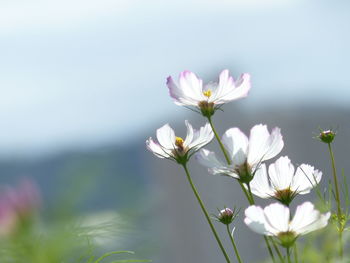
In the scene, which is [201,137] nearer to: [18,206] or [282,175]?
[282,175]

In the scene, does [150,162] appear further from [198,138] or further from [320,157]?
[198,138]

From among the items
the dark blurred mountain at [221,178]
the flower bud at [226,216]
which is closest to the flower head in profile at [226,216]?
the flower bud at [226,216]

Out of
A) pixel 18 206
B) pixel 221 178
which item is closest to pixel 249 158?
pixel 18 206

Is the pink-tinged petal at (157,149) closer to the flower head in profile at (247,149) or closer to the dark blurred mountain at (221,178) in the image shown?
the flower head in profile at (247,149)

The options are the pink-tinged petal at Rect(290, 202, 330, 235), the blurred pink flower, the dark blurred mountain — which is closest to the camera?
the blurred pink flower

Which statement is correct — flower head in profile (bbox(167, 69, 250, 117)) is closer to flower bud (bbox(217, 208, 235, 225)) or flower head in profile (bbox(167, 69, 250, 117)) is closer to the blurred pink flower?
flower bud (bbox(217, 208, 235, 225))

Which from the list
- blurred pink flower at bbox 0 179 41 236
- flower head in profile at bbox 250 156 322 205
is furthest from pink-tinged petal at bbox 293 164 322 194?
blurred pink flower at bbox 0 179 41 236

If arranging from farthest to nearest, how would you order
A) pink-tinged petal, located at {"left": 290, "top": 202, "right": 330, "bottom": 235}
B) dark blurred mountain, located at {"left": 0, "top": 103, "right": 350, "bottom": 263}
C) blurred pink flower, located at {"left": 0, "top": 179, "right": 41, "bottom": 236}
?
1. dark blurred mountain, located at {"left": 0, "top": 103, "right": 350, "bottom": 263}
2. pink-tinged petal, located at {"left": 290, "top": 202, "right": 330, "bottom": 235}
3. blurred pink flower, located at {"left": 0, "top": 179, "right": 41, "bottom": 236}
